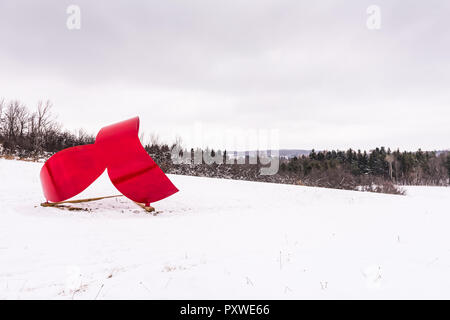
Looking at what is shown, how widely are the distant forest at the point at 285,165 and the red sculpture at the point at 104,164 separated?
21.5 metres

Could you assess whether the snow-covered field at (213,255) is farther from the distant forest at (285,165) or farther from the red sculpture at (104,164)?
the distant forest at (285,165)

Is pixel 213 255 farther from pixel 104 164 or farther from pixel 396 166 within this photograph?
pixel 396 166

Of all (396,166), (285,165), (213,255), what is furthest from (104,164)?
(396,166)

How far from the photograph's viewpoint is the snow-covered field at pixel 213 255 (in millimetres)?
3174

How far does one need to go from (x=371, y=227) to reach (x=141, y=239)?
6.44 metres

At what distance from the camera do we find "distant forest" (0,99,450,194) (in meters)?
35.7

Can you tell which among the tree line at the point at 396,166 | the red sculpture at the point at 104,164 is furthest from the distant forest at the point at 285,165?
the red sculpture at the point at 104,164

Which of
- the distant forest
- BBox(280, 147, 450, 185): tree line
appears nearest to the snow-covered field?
the distant forest

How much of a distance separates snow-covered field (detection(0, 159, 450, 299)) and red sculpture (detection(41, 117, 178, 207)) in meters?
0.89

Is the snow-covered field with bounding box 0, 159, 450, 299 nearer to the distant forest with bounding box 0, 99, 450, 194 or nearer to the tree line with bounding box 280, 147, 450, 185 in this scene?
the distant forest with bounding box 0, 99, 450, 194

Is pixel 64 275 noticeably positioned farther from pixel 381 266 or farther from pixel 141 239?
pixel 381 266

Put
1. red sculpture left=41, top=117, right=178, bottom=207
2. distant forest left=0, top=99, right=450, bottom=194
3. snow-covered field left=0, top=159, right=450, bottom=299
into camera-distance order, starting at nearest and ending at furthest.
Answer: snow-covered field left=0, top=159, right=450, bottom=299
red sculpture left=41, top=117, right=178, bottom=207
distant forest left=0, top=99, right=450, bottom=194
